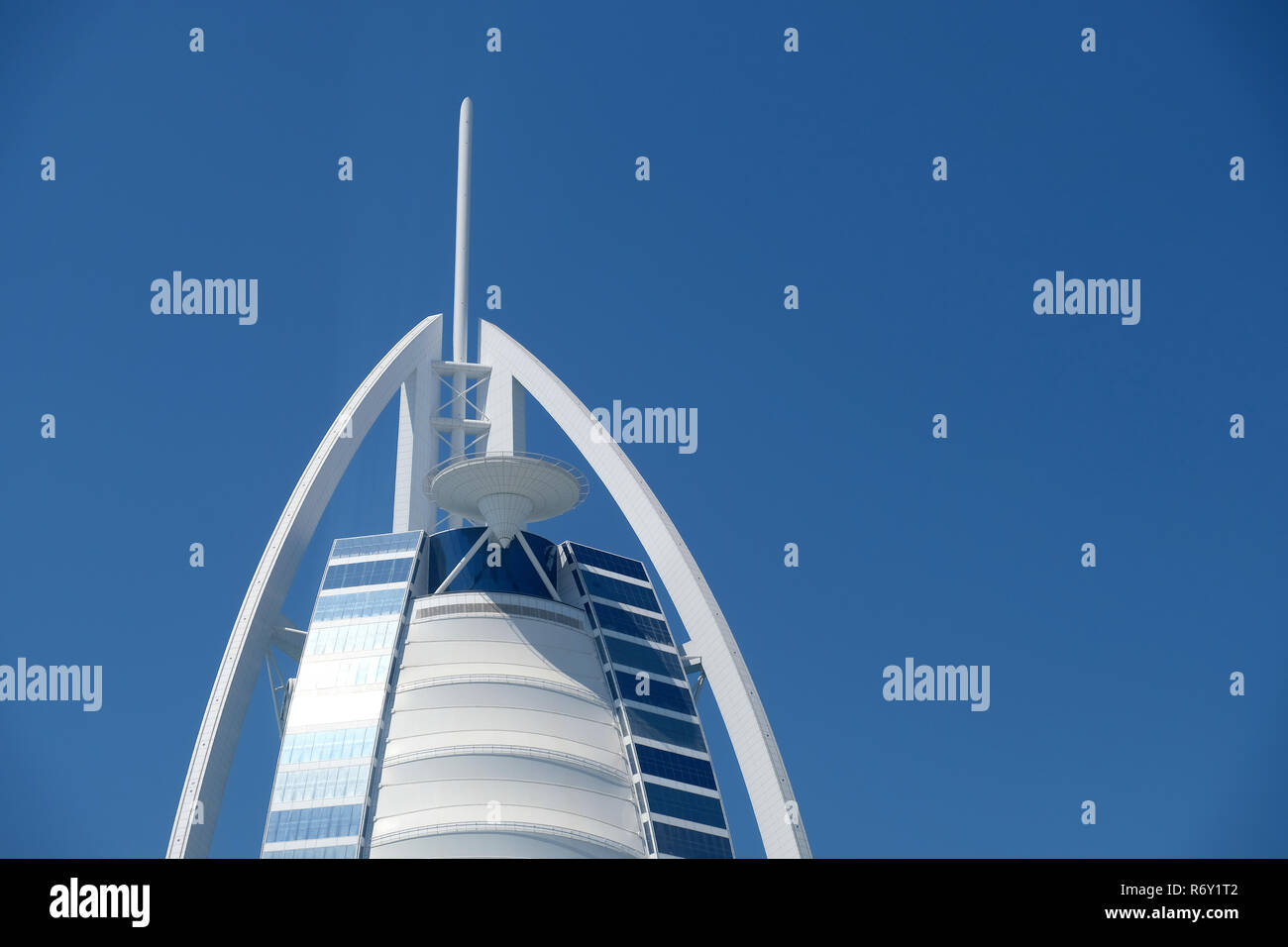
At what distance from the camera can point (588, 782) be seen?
275ft

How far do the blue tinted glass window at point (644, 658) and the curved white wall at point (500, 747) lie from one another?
Result: 5.82ft

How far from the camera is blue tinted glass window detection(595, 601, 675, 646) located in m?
96.6

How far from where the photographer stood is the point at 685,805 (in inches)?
3391

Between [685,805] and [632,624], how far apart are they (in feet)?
52.4

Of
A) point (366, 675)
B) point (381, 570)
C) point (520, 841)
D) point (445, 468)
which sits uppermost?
point (445, 468)

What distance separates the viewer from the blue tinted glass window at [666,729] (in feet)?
294

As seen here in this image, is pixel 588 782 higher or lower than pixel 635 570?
lower

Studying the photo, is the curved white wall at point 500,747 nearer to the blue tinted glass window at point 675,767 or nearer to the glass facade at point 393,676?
the glass facade at point 393,676

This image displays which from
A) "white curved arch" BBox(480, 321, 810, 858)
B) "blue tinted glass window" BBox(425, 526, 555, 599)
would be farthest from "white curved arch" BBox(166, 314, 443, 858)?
"blue tinted glass window" BBox(425, 526, 555, 599)

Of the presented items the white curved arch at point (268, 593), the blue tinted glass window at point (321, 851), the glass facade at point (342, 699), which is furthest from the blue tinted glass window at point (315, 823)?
the white curved arch at point (268, 593)

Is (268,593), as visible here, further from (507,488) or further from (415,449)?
(415,449)
